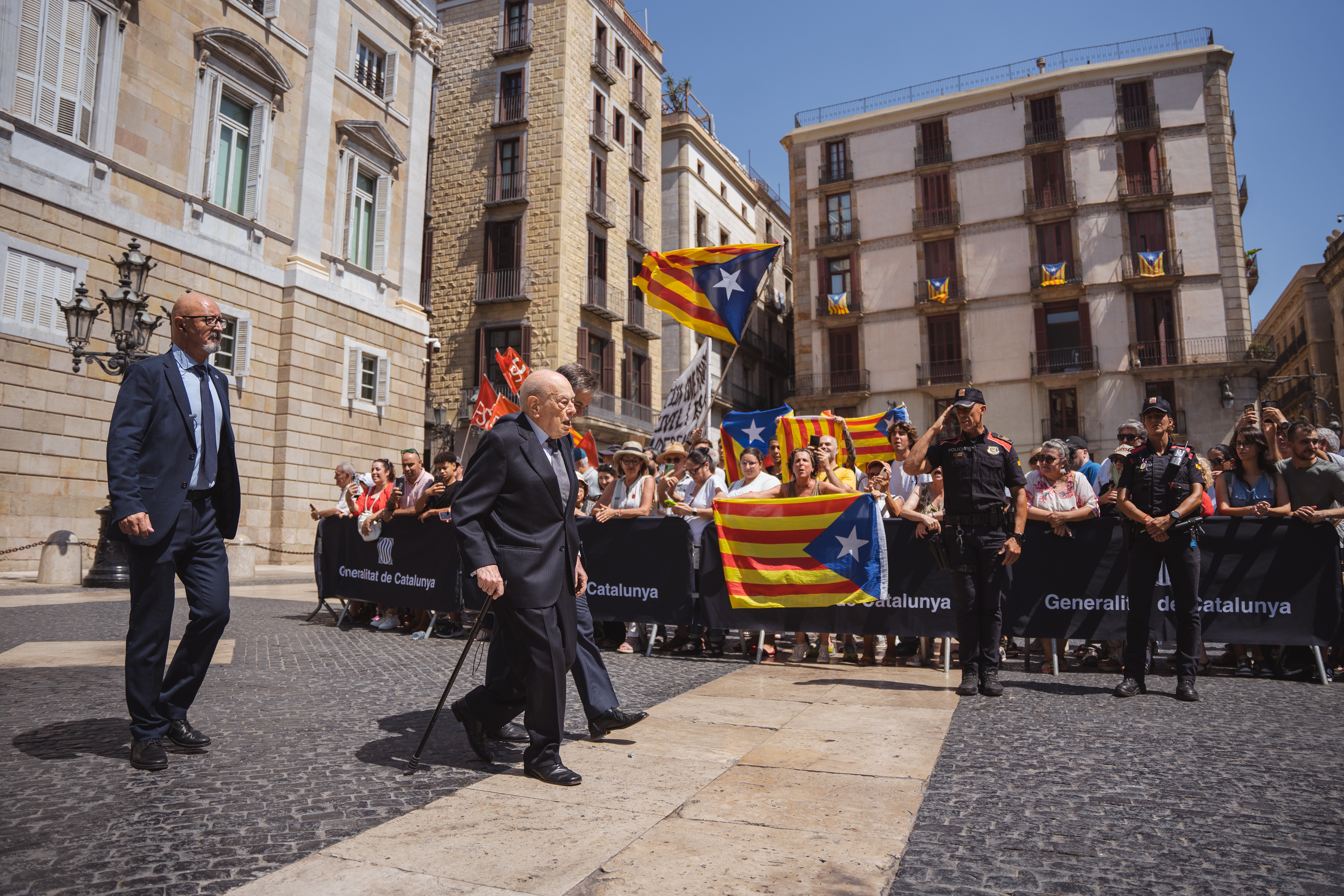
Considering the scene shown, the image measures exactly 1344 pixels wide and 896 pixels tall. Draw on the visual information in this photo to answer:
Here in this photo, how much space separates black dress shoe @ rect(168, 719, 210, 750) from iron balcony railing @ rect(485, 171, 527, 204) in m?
27.4

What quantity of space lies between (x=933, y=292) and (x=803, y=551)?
101ft

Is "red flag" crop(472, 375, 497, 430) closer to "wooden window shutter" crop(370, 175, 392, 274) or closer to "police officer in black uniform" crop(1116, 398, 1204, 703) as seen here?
"wooden window shutter" crop(370, 175, 392, 274)

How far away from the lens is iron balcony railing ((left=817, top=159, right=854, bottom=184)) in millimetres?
38000

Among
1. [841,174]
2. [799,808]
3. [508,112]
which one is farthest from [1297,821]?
[841,174]

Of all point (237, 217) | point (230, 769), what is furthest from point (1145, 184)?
point (230, 769)

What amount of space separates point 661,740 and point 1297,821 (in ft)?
8.52

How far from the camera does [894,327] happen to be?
36.2m

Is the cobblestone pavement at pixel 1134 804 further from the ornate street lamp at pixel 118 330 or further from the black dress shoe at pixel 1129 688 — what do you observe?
the ornate street lamp at pixel 118 330

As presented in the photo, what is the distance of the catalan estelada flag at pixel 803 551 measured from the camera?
695cm

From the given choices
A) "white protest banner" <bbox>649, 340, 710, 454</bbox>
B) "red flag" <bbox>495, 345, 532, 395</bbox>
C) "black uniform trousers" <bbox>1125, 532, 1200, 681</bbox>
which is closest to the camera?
"black uniform trousers" <bbox>1125, 532, 1200, 681</bbox>

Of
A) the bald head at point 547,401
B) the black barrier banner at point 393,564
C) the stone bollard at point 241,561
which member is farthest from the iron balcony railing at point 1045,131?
the bald head at point 547,401

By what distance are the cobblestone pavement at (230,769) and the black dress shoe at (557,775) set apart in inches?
11.9

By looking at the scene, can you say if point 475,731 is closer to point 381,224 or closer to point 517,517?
point 517,517

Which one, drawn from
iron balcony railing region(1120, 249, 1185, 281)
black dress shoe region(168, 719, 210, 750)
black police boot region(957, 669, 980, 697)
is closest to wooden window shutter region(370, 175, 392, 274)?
black dress shoe region(168, 719, 210, 750)
